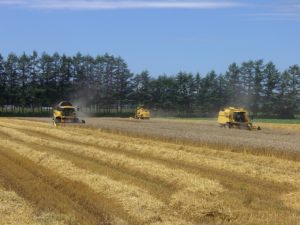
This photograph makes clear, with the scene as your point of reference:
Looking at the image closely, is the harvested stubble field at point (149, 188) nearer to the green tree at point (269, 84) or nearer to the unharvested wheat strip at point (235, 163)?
the unharvested wheat strip at point (235, 163)

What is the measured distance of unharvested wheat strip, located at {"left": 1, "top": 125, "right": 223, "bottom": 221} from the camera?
12727 millimetres

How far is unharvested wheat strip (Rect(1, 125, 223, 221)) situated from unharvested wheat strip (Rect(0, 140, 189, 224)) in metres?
0.61

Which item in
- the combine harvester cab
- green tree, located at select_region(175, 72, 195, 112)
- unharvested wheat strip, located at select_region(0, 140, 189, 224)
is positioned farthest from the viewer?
green tree, located at select_region(175, 72, 195, 112)

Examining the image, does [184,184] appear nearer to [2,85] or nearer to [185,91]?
[2,85]

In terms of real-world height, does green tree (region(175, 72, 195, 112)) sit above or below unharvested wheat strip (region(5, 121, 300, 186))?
above

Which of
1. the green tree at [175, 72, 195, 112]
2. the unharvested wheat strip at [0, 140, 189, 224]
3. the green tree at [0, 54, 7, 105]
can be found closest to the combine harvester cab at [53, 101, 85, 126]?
the unharvested wheat strip at [0, 140, 189, 224]

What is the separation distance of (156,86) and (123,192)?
398 feet

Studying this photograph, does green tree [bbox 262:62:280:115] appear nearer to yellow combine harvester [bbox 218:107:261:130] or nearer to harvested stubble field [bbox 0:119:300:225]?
yellow combine harvester [bbox 218:107:261:130]

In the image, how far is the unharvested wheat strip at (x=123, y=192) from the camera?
1160 cm

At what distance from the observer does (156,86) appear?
13512 cm

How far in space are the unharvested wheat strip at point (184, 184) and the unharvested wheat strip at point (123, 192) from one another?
61cm

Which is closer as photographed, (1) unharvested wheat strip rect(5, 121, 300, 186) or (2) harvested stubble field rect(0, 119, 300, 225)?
(2) harvested stubble field rect(0, 119, 300, 225)

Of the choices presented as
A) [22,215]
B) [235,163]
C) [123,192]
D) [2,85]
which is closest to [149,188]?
[123,192]

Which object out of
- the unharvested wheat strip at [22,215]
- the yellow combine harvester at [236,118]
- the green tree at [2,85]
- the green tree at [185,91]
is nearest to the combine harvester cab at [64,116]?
the yellow combine harvester at [236,118]
